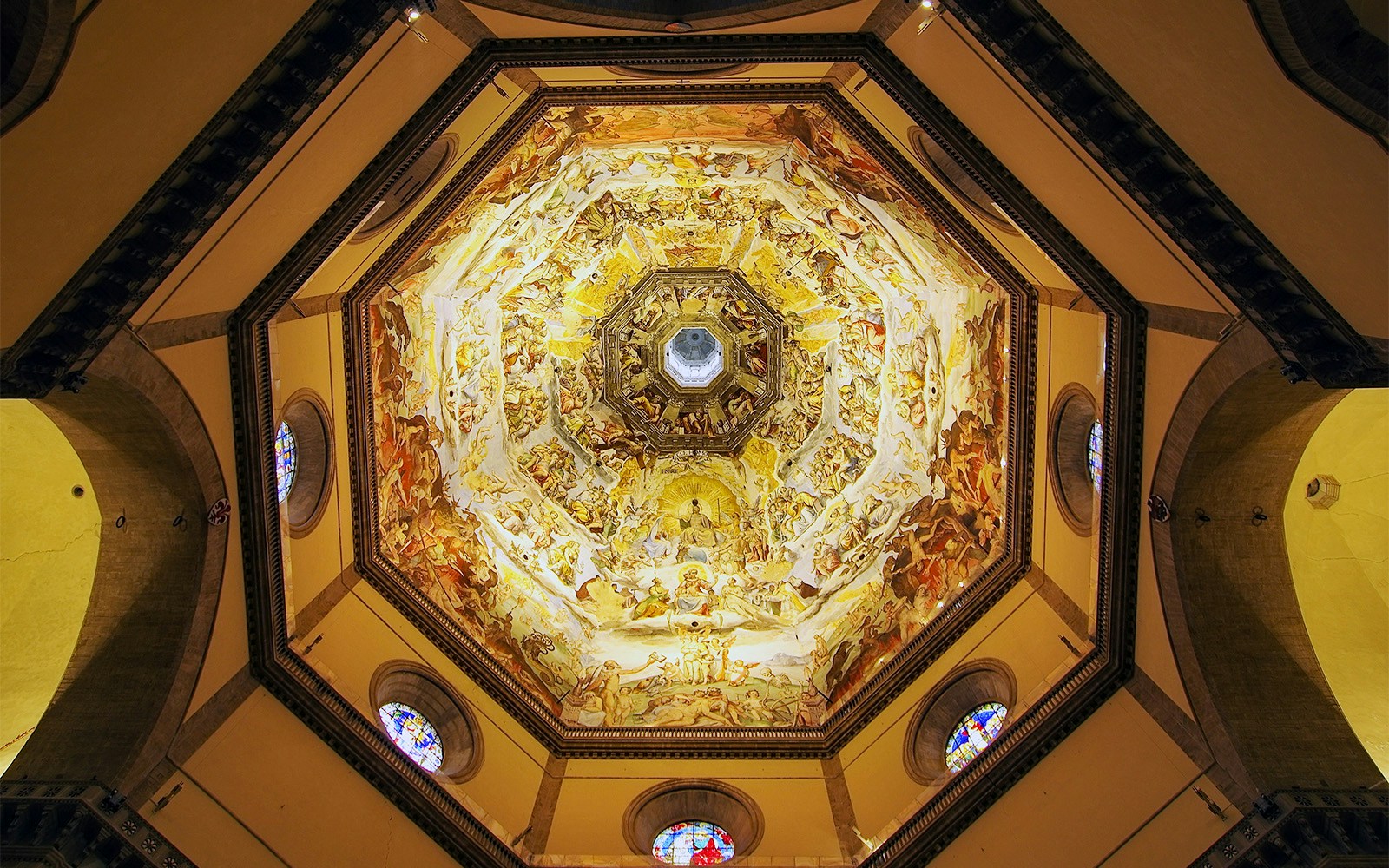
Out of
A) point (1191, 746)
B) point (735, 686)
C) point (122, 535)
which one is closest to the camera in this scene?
point (1191, 746)

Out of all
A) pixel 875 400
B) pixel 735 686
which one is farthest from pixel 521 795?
pixel 875 400

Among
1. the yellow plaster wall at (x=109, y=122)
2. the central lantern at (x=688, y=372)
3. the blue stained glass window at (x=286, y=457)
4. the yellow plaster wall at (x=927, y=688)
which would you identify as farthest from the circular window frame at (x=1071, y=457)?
the blue stained glass window at (x=286, y=457)

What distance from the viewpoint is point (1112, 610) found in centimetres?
1190

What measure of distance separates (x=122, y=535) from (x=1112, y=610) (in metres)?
13.6

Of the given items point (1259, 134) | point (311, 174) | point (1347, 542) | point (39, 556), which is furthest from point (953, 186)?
point (39, 556)

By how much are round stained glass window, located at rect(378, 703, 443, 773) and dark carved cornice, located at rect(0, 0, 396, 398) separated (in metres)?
8.04

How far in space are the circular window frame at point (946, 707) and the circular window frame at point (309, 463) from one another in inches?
421

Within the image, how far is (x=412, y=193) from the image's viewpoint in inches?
518

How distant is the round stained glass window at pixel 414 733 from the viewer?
14141 mm

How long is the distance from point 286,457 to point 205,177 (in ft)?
20.0

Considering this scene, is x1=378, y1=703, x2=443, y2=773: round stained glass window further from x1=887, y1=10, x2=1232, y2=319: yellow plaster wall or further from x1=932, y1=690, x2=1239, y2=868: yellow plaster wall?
x1=887, y1=10, x2=1232, y2=319: yellow plaster wall

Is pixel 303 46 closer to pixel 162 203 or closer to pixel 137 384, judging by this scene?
pixel 162 203

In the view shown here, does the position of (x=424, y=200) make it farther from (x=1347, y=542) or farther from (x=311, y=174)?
(x=1347, y=542)

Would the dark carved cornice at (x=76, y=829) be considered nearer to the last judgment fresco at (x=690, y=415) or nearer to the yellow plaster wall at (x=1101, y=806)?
the last judgment fresco at (x=690, y=415)
